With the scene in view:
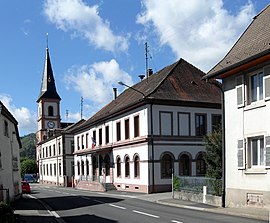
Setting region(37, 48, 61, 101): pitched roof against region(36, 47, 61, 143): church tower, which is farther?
region(37, 48, 61, 101): pitched roof

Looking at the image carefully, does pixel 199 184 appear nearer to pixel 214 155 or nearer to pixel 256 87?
pixel 214 155

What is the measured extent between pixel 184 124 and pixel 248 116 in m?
17.0

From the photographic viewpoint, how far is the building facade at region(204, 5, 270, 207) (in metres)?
17.5

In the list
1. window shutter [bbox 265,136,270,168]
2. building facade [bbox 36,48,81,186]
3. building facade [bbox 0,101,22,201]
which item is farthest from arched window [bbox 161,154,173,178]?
building facade [bbox 36,48,81,186]

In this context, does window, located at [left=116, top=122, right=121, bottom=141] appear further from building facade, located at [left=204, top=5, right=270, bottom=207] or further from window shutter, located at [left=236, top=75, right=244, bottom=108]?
window shutter, located at [left=236, top=75, right=244, bottom=108]

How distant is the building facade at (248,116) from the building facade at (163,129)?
1114 cm

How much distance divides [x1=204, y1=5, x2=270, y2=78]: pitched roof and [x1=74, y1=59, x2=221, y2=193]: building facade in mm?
10782

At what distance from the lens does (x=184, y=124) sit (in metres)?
35.8

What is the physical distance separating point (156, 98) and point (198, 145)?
5786 mm

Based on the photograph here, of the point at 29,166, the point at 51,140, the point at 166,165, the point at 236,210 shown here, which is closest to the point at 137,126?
the point at 166,165

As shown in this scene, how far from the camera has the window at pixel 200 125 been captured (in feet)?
120

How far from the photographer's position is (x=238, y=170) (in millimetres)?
19281

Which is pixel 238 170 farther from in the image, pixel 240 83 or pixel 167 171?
pixel 167 171

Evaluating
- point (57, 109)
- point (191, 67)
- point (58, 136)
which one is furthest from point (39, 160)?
point (191, 67)
